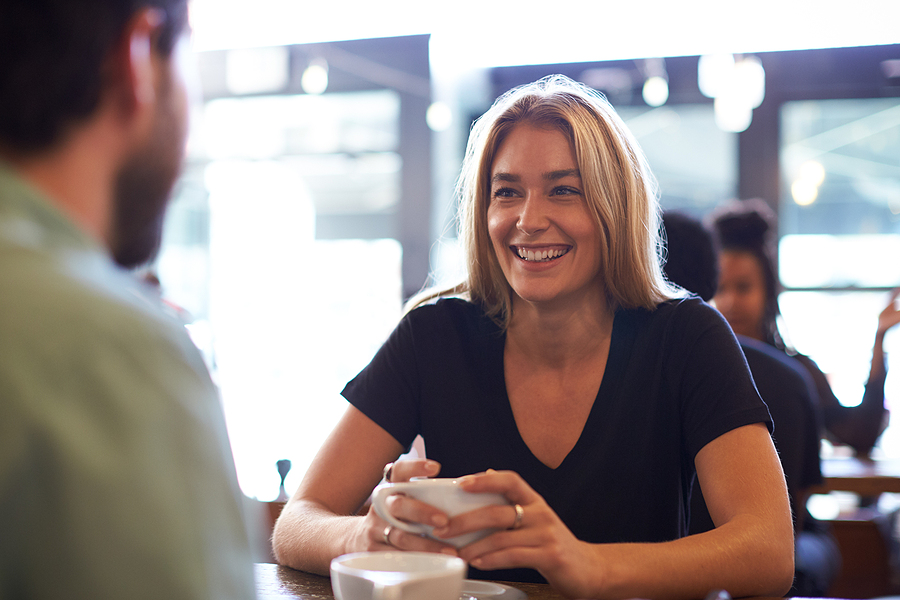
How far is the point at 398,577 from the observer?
75 cm

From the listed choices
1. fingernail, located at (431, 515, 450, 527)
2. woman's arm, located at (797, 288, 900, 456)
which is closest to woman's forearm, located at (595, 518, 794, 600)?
fingernail, located at (431, 515, 450, 527)

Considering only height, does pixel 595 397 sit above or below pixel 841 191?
below

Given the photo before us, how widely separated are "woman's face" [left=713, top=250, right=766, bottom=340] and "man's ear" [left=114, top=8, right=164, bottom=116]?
2.54 meters

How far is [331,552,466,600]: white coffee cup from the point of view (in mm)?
715

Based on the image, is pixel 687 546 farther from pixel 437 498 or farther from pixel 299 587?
pixel 299 587

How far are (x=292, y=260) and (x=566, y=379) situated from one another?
433 centimetres

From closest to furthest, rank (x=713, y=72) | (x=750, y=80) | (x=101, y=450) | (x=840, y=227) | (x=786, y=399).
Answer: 1. (x=101, y=450)
2. (x=786, y=399)
3. (x=840, y=227)
4. (x=750, y=80)
5. (x=713, y=72)

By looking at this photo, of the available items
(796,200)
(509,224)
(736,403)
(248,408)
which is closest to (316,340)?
(248,408)

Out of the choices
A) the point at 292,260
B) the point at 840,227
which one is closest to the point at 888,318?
the point at 840,227

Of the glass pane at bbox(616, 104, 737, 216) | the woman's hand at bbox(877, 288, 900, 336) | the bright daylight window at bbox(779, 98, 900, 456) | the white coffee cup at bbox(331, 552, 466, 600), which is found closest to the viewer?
the white coffee cup at bbox(331, 552, 466, 600)

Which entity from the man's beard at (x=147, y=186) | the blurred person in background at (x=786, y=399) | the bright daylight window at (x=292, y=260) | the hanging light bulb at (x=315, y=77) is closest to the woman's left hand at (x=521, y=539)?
the man's beard at (x=147, y=186)

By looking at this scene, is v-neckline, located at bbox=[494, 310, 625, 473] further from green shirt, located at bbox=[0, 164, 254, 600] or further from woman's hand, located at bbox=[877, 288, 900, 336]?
woman's hand, located at bbox=[877, 288, 900, 336]

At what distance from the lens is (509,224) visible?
1.50 meters

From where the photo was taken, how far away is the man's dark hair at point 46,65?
0.47m
